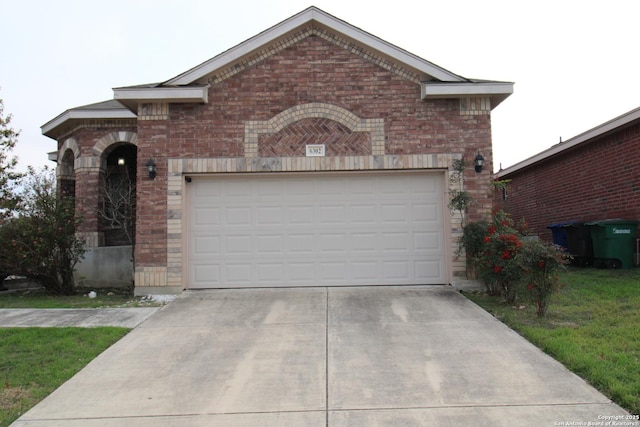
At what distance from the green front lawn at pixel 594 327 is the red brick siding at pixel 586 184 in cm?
235

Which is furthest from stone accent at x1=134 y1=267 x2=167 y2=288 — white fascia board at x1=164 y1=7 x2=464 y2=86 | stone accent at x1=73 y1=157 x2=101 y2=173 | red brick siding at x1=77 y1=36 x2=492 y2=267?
stone accent at x1=73 y1=157 x2=101 y2=173

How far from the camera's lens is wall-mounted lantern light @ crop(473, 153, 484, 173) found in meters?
8.77

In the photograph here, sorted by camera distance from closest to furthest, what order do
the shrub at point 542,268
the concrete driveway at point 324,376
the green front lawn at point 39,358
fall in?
the concrete driveway at point 324,376 < the green front lawn at point 39,358 < the shrub at point 542,268

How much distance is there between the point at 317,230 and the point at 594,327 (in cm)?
486

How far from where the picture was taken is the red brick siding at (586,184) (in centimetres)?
1038

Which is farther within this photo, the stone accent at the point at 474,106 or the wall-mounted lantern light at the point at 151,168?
the stone accent at the point at 474,106

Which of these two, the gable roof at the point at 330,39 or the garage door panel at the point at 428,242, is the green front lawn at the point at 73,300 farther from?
the garage door panel at the point at 428,242

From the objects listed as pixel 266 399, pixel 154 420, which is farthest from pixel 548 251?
pixel 154 420

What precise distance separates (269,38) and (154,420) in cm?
718

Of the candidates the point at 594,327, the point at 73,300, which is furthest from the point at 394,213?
the point at 73,300

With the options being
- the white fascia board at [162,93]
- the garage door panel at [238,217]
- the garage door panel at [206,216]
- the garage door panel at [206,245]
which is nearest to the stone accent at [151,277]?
the garage door panel at [206,245]

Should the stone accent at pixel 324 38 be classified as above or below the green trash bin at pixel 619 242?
above

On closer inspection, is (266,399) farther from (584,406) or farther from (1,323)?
(1,323)

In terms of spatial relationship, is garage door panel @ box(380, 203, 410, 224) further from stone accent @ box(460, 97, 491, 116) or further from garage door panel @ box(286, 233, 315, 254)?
stone accent @ box(460, 97, 491, 116)
